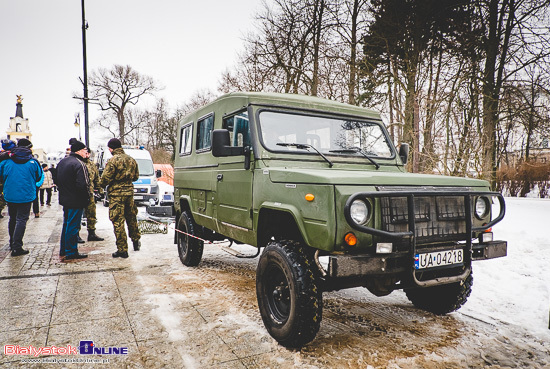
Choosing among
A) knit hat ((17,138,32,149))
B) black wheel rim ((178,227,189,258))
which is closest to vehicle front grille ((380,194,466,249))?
black wheel rim ((178,227,189,258))

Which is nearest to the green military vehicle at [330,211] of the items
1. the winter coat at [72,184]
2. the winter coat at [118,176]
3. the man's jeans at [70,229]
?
the winter coat at [118,176]

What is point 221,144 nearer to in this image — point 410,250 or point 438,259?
point 410,250

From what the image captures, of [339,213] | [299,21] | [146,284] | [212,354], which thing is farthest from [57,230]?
[299,21]

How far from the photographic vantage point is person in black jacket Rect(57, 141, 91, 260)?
19.8 ft

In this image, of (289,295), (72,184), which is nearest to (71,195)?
(72,184)

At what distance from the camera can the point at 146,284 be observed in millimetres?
4875

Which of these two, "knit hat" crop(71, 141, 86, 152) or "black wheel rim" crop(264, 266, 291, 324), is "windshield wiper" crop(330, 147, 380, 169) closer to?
"black wheel rim" crop(264, 266, 291, 324)

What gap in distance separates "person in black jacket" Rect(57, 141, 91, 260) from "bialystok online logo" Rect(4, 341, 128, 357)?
10.7 ft

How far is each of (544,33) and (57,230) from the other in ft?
51.5

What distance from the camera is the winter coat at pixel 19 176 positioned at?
640 centimetres

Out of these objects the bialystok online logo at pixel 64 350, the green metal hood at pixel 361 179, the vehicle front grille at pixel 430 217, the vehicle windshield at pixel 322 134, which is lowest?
the bialystok online logo at pixel 64 350

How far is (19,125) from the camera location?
43.0m

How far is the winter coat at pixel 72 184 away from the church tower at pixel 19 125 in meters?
43.6

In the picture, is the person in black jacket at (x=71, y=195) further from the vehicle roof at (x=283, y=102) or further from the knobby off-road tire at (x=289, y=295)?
the knobby off-road tire at (x=289, y=295)
